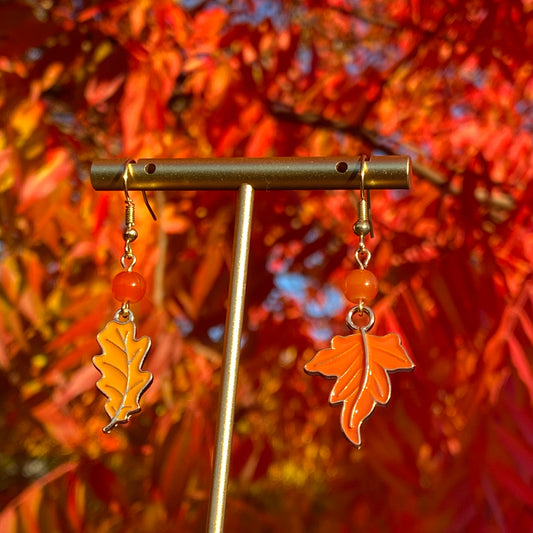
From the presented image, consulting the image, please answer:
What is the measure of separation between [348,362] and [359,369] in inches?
0.4

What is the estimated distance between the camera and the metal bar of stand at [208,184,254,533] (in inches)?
23.7

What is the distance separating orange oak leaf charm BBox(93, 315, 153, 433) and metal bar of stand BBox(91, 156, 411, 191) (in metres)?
0.12

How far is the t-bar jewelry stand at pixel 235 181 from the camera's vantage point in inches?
24.0

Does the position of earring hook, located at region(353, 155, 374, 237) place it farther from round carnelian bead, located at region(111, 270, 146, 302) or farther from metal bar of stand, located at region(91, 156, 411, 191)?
round carnelian bead, located at region(111, 270, 146, 302)

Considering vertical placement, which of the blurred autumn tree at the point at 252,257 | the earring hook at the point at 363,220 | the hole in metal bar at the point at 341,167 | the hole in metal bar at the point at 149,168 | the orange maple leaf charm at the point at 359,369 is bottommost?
the orange maple leaf charm at the point at 359,369

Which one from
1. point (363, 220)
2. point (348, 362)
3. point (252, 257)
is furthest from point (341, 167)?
point (252, 257)

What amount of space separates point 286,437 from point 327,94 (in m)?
1.38

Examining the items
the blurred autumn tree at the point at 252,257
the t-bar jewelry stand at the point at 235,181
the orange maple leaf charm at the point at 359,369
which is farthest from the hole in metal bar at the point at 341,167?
the blurred autumn tree at the point at 252,257

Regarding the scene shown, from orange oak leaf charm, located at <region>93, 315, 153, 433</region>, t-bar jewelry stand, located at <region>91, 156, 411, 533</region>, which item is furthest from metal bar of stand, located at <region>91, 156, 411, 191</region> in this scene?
orange oak leaf charm, located at <region>93, 315, 153, 433</region>

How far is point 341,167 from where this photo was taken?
2.06 feet

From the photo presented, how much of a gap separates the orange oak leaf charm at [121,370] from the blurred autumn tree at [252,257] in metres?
0.67

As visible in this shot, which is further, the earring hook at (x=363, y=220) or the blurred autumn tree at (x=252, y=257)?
the blurred autumn tree at (x=252, y=257)

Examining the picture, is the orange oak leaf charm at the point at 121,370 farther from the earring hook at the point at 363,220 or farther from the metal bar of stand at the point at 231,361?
the earring hook at the point at 363,220

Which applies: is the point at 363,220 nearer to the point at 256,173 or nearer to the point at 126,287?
the point at 256,173
